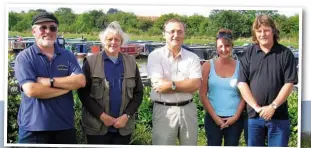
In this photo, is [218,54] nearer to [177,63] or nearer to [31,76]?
[177,63]

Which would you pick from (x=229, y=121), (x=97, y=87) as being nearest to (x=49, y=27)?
(x=97, y=87)

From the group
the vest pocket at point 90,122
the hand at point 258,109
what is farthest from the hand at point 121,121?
the hand at point 258,109

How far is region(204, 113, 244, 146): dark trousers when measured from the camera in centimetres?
559

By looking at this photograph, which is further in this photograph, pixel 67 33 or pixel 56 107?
pixel 67 33

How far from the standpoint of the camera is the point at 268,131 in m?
5.59

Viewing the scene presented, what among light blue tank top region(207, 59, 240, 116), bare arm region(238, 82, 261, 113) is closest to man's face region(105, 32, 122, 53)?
light blue tank top region(207, 59, 240, 116)

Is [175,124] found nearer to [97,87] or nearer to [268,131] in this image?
[97,87]

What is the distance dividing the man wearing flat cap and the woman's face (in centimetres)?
158

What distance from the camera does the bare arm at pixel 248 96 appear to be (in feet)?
18.1

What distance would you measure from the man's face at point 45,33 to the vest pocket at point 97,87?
0.62m

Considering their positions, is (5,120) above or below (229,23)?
below

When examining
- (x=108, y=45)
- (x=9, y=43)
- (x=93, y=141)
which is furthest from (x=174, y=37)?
(x=9, y=43)

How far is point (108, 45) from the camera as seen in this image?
17.6 ft

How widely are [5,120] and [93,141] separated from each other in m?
1.16
